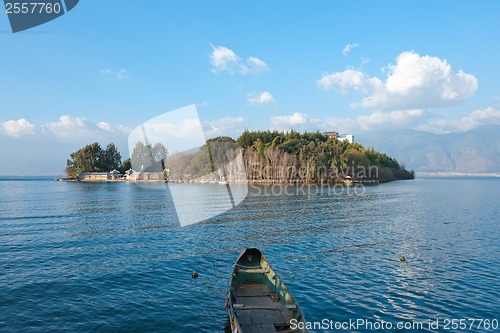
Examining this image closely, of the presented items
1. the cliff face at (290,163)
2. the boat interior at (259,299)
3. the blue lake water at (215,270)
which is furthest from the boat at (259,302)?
the cliff face at (290,163)

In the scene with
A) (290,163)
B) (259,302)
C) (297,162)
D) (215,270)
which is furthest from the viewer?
(297,162)

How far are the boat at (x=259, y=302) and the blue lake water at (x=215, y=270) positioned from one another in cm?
205

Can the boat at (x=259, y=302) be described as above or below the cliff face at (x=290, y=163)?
below

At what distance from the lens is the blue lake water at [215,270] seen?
2134 cm

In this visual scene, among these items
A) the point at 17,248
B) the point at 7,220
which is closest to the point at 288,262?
the point at 17,248

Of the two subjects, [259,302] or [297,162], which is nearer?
[259,302]

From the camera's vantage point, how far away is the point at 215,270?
30.0 meters

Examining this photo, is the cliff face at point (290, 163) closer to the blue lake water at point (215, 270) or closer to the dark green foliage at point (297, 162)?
the dark green foliage at point (297, 162)

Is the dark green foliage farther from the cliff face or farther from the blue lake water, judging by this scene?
the blue lake water

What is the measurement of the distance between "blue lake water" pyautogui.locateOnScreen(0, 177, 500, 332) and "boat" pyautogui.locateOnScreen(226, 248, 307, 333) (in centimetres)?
205

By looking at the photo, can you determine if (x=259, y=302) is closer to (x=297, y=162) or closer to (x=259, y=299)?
(x=259, y=299)

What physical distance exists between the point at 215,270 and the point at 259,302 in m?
10.7

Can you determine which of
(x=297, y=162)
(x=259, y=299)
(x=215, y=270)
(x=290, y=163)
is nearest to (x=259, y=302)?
(x=259, y=299)

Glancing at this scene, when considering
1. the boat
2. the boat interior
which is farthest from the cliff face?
the boat
